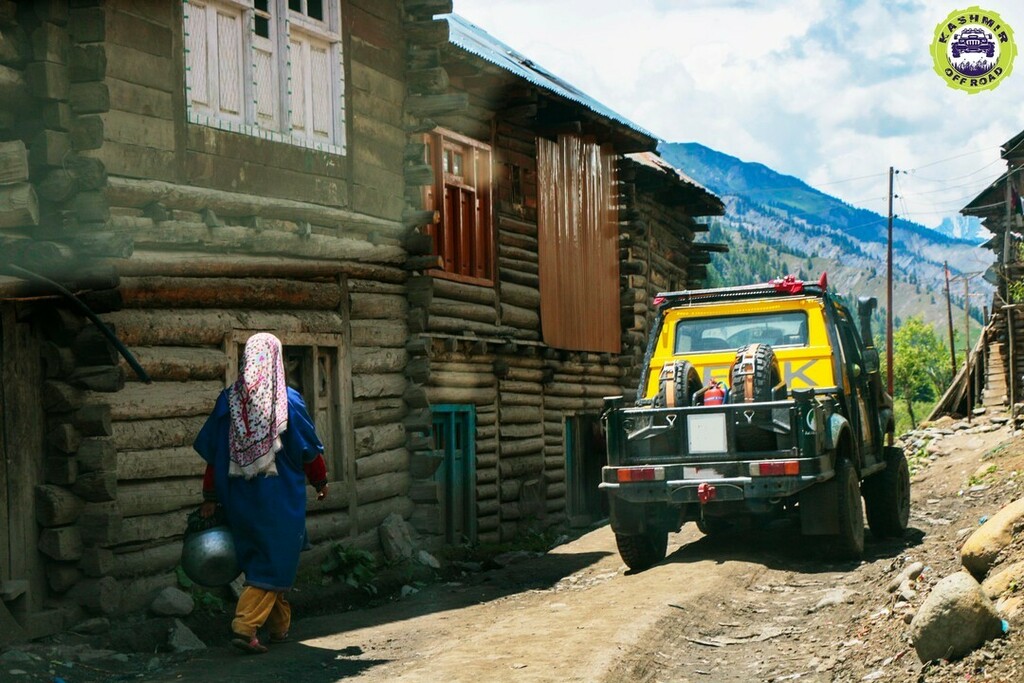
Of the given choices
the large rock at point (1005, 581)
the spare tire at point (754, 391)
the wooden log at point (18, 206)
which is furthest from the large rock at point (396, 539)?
the large rock at point (1005, 581)

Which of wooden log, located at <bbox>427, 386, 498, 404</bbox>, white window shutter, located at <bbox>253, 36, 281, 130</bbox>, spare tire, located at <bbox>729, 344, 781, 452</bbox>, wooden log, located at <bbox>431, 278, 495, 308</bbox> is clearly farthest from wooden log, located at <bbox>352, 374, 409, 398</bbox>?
spare tire, located at <bbox>729, 344, 781, 452</bbox>

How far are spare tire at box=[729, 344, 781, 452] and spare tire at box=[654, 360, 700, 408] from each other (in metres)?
0.35

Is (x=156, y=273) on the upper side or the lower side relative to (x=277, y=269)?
lower

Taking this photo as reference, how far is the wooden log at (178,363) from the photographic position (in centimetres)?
942

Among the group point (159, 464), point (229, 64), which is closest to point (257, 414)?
point (159, 464)

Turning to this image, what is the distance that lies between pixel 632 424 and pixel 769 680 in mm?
4024

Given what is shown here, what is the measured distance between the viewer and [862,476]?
11945 mm

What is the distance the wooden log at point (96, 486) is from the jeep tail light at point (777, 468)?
5124 mm

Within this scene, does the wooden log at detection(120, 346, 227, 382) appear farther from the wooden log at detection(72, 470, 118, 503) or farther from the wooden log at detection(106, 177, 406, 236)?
the wooden log at detection(106, 177, 406, 236)

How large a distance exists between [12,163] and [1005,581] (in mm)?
6455

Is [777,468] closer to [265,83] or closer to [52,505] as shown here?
[265,83]

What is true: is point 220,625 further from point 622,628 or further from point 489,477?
point 489,477

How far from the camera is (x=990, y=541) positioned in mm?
7871

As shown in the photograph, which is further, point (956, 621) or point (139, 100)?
point (139, 100)
